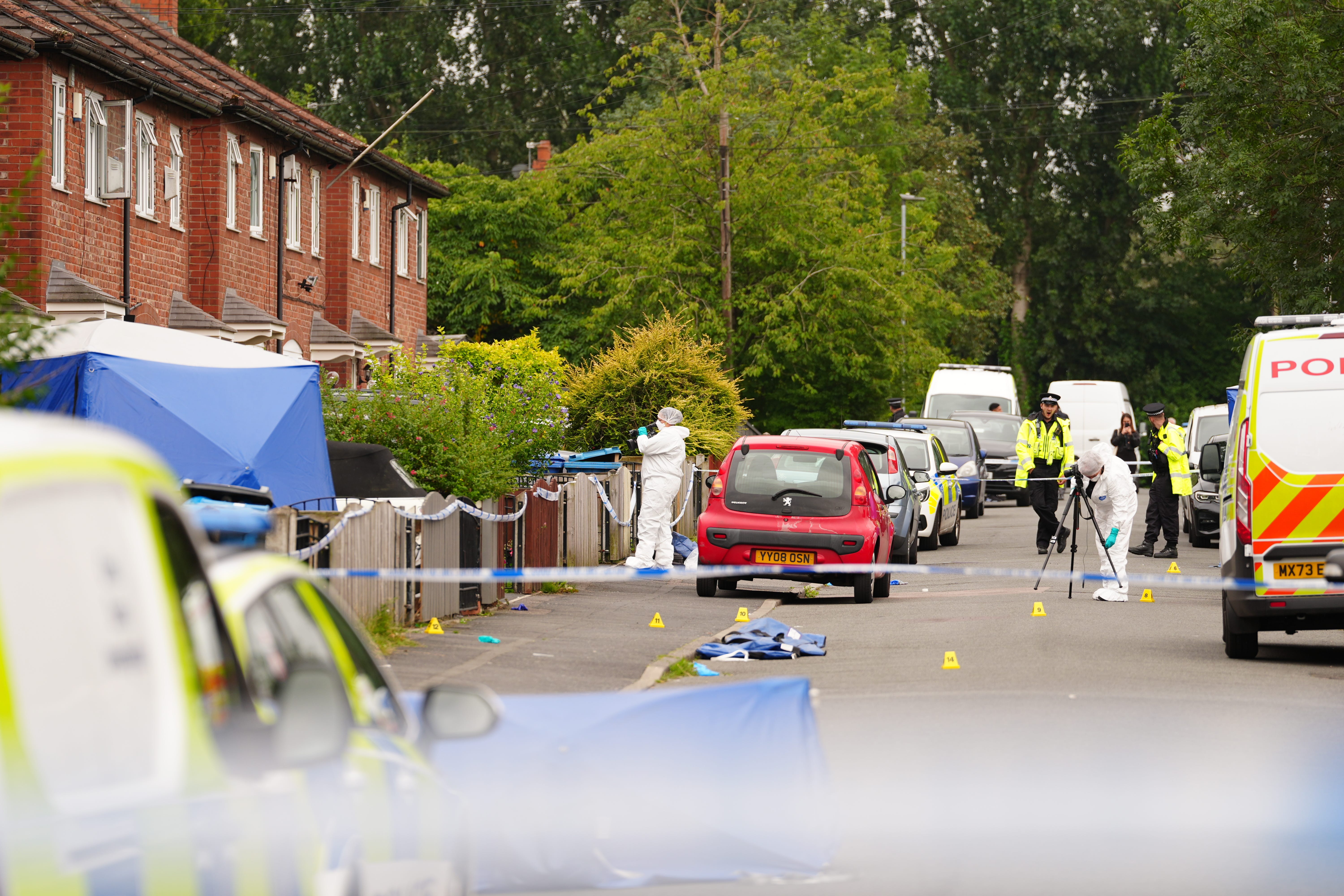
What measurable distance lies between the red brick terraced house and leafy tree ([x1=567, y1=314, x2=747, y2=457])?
6.04 m

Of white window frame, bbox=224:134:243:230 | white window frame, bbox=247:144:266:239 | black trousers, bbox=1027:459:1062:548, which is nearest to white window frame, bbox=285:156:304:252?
white window frame, bbox=247:144:266:239

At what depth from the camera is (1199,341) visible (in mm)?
75312

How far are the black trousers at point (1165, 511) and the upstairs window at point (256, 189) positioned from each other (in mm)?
17019

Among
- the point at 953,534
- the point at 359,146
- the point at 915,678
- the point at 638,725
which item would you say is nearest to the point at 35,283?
the point at 638,725

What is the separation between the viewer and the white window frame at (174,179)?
30.5 meters

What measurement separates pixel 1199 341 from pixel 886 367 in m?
37.2

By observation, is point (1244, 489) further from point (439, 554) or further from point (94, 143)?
→ point (94, 143)

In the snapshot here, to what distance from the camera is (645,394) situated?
98.3 feet

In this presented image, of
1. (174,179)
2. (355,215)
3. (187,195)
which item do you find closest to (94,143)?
(174,179)

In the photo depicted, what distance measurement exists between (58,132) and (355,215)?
1415cm

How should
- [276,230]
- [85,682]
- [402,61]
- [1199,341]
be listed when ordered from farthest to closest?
1. [1199,341]
2. [402,61]
3. [276,230]
4. [85,682]

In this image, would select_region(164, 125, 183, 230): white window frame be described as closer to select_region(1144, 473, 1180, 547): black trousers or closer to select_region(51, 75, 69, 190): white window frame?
select_region(51, 75, 69, 190): white window frame

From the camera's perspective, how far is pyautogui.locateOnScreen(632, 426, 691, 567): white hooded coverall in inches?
813

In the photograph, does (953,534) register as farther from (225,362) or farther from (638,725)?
(638,725)
